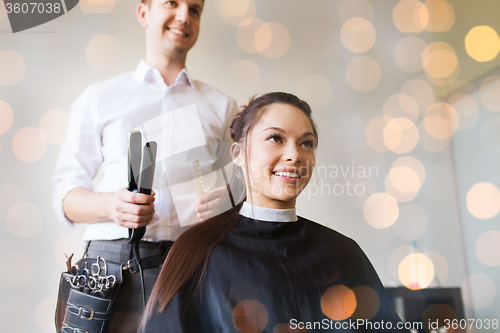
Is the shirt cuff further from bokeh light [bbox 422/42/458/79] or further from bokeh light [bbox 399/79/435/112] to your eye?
bokeh light [bbox 422/42/458/79]

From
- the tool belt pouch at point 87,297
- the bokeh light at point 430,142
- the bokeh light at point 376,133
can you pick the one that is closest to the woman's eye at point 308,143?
the bokeh light at point 376,133

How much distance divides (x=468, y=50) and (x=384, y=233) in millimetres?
672

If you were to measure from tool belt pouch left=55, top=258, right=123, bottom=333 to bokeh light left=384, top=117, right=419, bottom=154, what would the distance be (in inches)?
32.8

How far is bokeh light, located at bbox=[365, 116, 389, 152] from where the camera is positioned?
39.5 inches

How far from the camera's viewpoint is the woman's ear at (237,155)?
0.84 m

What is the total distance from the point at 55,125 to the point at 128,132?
1.11 feet

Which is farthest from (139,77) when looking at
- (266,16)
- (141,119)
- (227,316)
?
(227,316)

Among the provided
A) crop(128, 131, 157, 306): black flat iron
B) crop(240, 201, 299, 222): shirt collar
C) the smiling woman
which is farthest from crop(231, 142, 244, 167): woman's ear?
crop(128, 131, 157, 306): black flat iron

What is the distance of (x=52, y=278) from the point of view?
3.34 ft

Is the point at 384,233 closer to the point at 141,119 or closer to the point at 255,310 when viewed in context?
the point at 255,310

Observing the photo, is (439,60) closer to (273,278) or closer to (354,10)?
(354,10)

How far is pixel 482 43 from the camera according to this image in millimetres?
1086

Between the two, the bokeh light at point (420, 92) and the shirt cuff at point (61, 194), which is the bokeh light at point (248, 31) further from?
the shirt cuff at point (61, 194)

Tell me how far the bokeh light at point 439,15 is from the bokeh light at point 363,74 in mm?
236
